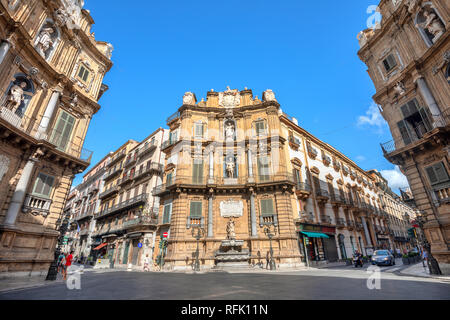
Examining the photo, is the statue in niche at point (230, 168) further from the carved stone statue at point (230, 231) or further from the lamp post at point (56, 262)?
the lamp post at point (56, 262)

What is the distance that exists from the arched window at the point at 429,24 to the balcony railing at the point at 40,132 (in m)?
22.6

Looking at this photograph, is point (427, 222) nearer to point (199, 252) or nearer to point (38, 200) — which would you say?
point (199, 252)

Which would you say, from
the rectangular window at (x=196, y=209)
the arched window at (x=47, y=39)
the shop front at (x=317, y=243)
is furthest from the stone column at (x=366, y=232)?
the arched window at (x=47, y=39)

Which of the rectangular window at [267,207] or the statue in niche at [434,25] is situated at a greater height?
the statue in niche at [434,25]

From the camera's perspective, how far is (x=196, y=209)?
20.6 metres

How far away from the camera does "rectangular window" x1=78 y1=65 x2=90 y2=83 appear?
646 inches

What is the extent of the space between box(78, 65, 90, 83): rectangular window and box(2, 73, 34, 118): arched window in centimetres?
406

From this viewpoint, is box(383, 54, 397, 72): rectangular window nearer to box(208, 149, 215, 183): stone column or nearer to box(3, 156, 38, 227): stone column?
box(208, 149, 215, 183): stone column

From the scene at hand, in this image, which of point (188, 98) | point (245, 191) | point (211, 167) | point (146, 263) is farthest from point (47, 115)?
point (245, 191)

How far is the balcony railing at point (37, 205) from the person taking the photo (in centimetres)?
1186

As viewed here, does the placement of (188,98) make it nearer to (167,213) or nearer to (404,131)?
(167,213)

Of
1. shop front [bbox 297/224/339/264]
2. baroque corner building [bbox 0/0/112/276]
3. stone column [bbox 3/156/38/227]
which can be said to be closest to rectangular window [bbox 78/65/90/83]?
baroque corner building [bbox 0/0/112/276]
